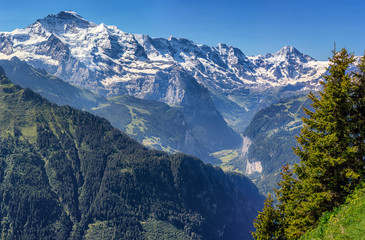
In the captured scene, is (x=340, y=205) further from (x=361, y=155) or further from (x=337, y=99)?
(x=337, y=99)

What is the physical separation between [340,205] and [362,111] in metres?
11.8

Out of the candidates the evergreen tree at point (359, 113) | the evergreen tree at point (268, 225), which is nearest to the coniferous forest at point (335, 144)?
the evergreen tree at point (359, 113)

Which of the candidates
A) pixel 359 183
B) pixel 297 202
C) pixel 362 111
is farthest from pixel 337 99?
pixel 297 202

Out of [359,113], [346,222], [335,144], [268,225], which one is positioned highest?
[359,113]

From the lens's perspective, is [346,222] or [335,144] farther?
[335,144]

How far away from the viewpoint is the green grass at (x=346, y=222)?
2989cm

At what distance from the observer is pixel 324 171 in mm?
41719

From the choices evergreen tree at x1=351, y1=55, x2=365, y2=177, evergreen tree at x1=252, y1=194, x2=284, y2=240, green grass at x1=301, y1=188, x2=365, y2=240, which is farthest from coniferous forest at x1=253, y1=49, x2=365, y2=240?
A: evergreen tree at x1=252, y1=194, x2=284, y2=240

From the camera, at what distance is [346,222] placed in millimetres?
32500

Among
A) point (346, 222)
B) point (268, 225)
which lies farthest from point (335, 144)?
point (268, 225)

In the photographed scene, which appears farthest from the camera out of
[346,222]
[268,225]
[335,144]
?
[268,225]

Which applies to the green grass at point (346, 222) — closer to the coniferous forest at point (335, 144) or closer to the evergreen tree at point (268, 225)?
the coniferous forest at point (335, 144)

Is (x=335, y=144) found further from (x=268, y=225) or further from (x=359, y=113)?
(x=268, y=225)

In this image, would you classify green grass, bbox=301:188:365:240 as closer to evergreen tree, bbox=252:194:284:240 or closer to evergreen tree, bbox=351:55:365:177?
evergreen tree, bbox=351:55:365:177
